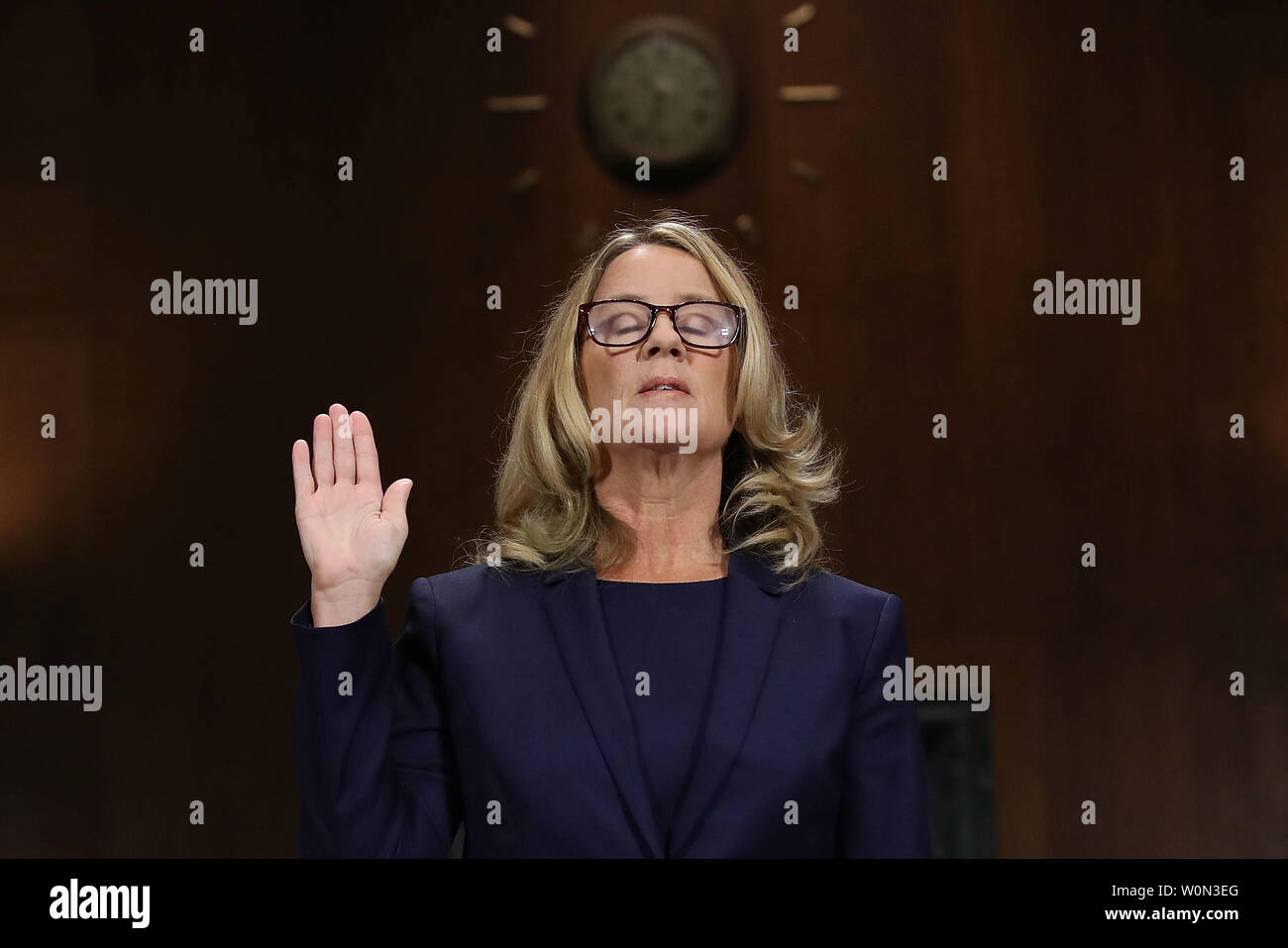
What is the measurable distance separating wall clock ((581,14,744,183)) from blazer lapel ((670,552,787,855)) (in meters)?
1.99

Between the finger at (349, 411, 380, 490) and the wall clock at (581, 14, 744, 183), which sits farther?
the wall clock at (581, 14, 744, 183)

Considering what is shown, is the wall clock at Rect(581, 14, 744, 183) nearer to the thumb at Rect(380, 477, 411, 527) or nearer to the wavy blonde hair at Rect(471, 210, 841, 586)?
the wavy blonde hair at Rect(471, 210, 841, 586)

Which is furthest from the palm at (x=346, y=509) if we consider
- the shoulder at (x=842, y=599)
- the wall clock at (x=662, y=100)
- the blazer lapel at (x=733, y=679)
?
the wall clock at (x=662, y=100)

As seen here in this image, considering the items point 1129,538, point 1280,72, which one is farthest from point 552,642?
point 1280,72

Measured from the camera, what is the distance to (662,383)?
1995 millimetres

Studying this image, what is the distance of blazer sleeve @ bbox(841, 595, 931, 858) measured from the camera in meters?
1.91

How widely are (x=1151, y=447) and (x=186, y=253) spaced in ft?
9.28

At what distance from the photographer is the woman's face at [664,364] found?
78.8 inches

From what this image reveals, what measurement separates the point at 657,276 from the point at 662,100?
70.1 inches

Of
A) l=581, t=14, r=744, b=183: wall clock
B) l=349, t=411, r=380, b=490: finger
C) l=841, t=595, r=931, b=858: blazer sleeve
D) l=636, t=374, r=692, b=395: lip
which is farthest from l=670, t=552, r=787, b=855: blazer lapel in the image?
l=581, t=14, r=744, b=183: wall clock

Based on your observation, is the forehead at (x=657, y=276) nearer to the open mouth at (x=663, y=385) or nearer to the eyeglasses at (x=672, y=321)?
the eyeglasses at (x=672, y=321)

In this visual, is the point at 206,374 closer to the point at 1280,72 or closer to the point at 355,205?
the point at 355,205

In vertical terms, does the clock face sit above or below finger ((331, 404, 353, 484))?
above
